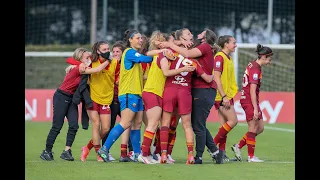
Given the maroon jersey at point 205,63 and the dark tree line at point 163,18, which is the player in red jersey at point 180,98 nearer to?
the maroon jersey at point 205,63

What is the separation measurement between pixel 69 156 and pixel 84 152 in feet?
0.78

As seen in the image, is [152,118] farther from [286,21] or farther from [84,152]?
[286,21]

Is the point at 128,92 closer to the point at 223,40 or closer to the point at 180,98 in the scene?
the point at 180,98

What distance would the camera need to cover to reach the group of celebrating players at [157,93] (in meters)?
11.6

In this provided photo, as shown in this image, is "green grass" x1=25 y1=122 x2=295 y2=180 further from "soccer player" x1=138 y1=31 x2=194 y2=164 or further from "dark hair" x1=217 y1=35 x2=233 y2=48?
"dark hair" x1=217 y1=35 x2=233 y2=48

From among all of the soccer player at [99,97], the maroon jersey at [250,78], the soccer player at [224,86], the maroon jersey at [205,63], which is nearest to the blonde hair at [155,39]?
the maroon jersey at [205,63]

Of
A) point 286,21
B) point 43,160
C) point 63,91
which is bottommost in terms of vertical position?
point 43,160

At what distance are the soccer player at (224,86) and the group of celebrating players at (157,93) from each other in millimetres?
15

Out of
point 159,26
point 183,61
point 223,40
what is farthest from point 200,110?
point 159,26

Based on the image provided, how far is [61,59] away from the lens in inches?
1335

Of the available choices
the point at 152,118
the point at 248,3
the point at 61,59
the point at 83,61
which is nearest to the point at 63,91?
the point at 83,61

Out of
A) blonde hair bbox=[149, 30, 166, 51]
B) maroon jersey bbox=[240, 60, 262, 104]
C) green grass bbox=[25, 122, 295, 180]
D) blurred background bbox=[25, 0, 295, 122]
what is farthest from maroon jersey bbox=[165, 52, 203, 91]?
blurred background bbox=[25, 0, 295, 122]

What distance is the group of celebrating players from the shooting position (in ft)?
Result: 38.2

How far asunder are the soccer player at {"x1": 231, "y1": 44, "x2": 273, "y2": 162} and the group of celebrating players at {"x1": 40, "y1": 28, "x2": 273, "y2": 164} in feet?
0.05
